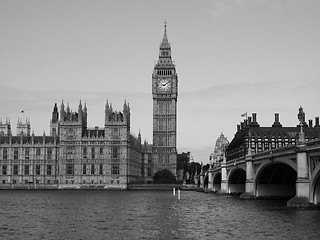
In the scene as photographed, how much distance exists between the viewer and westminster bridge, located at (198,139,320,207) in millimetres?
57719

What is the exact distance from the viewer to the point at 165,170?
19512 centimetres

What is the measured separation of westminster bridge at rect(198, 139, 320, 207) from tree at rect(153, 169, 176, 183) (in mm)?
47540

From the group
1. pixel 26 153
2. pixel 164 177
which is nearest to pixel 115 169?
pixel 164 177

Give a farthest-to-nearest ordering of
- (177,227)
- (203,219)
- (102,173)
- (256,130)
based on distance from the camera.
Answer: (102,173) < (256,130) < (203,219) < (177,227)

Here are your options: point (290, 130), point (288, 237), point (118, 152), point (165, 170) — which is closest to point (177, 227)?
point (288, 237)

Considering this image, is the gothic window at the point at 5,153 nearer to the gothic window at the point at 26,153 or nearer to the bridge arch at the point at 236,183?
the gothic window at the point at 26,153

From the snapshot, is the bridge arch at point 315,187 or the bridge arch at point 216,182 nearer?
the bridge arch at point 315,187

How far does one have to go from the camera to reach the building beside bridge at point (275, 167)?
58.0 m

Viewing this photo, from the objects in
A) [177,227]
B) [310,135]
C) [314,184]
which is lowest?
[177,227]

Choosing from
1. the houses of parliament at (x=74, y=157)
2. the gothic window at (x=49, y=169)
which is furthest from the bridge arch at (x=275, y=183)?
the gothic window at (x=49, y=169)

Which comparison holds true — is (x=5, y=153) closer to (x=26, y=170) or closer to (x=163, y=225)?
(x=26, y=170)

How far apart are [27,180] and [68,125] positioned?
21.8 meters

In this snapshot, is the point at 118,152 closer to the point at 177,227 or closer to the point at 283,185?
the point at 283,185

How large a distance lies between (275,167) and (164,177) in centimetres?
11480
